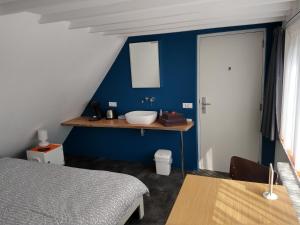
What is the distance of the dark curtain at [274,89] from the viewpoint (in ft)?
8.57

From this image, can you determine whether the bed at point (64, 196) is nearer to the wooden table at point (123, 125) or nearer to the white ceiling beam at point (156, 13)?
the wooden table at point (123, 125)

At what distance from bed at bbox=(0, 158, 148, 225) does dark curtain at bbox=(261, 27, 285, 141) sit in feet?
5.72

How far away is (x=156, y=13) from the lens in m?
2.18

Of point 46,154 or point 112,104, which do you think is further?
point 112,104

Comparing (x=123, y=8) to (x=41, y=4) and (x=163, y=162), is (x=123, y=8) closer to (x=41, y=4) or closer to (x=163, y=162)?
(x=41, y=4)

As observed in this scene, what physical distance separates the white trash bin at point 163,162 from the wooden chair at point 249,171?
136 cm

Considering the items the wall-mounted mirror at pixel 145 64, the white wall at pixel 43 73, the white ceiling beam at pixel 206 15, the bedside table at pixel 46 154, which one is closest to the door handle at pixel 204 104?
the wall-mounted mirror at pixel 145 64

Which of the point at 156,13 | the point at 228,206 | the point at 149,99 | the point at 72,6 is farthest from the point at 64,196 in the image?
the point at 149,99

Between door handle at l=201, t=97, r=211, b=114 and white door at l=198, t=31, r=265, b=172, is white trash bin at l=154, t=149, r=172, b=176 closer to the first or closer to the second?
white door at l=198, t=31, r=265, b=172

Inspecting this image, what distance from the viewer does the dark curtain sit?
261 centimetres

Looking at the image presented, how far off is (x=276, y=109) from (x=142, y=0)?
6.47 feet

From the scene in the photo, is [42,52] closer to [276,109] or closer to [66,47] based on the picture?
[66,47]

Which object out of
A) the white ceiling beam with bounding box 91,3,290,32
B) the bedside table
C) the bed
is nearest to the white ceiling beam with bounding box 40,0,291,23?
the white ceiling beam with bounding box 91,3,290,32

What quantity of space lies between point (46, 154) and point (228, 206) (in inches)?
109
